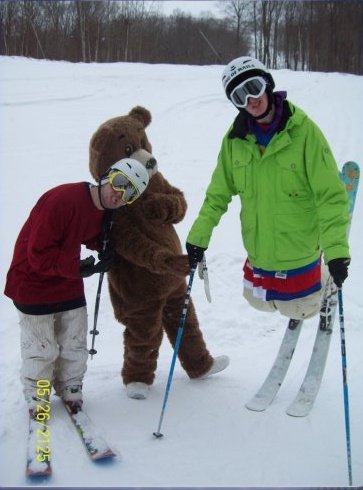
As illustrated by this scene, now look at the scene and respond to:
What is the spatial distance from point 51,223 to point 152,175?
0.77 metres

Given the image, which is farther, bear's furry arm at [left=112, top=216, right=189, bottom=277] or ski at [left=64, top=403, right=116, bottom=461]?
bear's furry arm at [left=112, top=216, right=189, bottom=277]

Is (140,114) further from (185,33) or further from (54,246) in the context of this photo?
(185,33)

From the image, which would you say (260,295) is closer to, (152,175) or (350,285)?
(152,175)

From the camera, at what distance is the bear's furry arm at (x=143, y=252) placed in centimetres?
302

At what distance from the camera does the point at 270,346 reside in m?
4.25

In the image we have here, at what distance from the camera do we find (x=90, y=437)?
2793mm

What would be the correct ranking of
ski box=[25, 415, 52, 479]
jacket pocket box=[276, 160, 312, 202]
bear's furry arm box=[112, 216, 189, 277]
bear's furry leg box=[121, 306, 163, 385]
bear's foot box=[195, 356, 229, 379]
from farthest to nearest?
bear's foot box=[195, 356, 229, 379] → bear's furry leg box=[121, 306, 163, 385] → bear's furry arm box=[112, 216, 189, 277] → jacket pocket box=[276, 160, 312, 202] → ski box=[25, 415, 52, 479]

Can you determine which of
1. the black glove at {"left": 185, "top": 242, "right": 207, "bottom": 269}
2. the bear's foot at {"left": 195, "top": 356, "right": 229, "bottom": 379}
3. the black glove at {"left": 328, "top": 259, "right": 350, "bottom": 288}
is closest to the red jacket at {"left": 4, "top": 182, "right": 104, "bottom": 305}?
the black glove at {"left": 185, "top": 242, "right": 207, "bottom": 269}

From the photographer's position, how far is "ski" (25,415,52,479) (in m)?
2.50

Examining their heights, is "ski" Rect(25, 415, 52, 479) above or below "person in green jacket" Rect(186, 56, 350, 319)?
below

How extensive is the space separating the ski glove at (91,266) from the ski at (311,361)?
4.32 ft

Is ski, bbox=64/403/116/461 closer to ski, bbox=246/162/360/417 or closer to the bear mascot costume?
the bear mascot costume

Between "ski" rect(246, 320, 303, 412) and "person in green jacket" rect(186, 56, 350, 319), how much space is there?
0.35 metres

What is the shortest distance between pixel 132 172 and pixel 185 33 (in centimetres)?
A: 1516
